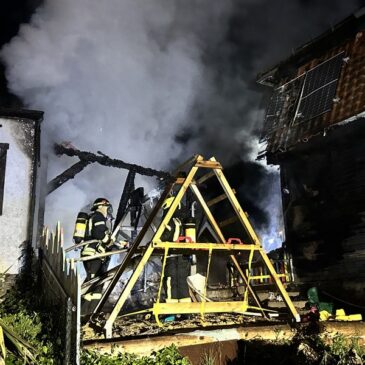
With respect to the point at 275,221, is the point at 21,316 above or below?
below

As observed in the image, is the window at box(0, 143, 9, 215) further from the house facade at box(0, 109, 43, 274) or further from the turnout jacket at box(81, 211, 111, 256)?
the turnout jacket at box(81, 211, 111, 256)

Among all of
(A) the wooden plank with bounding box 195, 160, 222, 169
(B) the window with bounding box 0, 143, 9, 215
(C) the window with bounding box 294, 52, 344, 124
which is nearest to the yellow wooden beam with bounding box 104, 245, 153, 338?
(A) the wooden plank with bounding box 195, 160, 222, 169

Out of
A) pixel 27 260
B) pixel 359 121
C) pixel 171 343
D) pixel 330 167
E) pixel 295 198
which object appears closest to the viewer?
pixel 171 343

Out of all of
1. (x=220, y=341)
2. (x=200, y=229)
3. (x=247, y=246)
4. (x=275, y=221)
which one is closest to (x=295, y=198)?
(x=200, y=229)

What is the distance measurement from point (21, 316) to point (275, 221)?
22.2m

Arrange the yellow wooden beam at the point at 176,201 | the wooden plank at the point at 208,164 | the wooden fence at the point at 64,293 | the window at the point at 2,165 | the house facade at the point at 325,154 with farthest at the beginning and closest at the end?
1. the house facade at the point at 325,154
2. the window at the point at 2,165
3. the wooden plank at the point at 208,164
4. the yellow wooden beam at the point at 176,201
5. the wooden fence at the point at 64,293

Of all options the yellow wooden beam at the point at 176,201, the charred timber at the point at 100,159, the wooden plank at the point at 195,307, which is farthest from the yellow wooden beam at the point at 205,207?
the charred timber at the point at 100,159

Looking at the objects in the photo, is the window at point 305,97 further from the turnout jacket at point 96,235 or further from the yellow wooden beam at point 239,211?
the turnout jacket at point 96,235

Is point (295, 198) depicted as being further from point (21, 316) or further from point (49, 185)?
point (49, 185)

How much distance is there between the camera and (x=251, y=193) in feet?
87.3

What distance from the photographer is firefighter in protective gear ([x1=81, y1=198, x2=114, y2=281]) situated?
709 cm

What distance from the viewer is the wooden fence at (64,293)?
3422 millimetres

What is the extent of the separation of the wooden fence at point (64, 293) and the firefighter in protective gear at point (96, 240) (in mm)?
899

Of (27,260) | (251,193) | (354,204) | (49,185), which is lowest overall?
(27,260)
